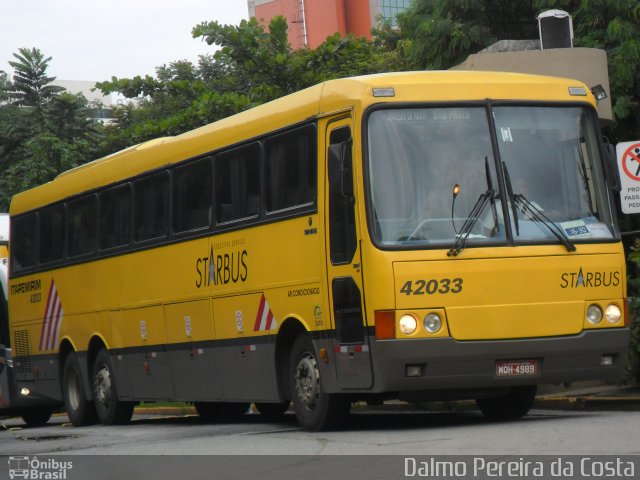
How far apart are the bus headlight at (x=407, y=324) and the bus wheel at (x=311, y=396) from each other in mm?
1392

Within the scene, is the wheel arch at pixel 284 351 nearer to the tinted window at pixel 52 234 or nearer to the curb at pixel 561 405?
the curb at pixel 561 405

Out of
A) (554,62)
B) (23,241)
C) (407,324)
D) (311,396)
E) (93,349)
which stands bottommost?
(311,396)

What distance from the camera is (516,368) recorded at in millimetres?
12789

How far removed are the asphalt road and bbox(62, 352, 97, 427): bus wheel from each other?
3710 millimetres

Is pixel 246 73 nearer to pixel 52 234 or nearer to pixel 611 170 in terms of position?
pixel 52 234

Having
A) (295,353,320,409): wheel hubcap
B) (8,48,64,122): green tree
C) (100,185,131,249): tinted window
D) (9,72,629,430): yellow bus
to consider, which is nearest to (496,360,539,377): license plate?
(9,72,629,430): yellow bus

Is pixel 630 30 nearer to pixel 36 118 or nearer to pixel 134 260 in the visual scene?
pixel 134 260

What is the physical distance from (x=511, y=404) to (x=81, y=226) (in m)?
8.27

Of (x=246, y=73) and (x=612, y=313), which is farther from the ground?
(x=246, y=73)

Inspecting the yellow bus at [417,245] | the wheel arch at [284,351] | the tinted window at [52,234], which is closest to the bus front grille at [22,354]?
the tinted window at [52,234]

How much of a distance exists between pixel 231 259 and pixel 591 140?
14.0 feet

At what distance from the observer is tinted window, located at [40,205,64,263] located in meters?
21.3
